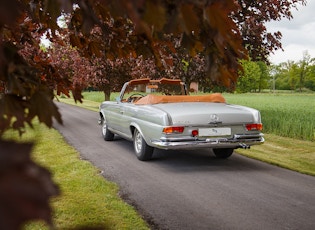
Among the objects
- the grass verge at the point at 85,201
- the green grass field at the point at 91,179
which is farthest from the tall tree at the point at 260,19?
the grass verge at the point at 85,201

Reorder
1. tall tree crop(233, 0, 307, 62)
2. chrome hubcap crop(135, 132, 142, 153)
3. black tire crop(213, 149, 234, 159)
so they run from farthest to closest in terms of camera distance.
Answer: tall tree crop(233, 0, 307, 62)
black tire crop(213, 149, 234, 159)
chrome hubcap crop(135, 132, 142, 153)

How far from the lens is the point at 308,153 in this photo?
7586 mm

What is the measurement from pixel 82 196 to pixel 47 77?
2119mm

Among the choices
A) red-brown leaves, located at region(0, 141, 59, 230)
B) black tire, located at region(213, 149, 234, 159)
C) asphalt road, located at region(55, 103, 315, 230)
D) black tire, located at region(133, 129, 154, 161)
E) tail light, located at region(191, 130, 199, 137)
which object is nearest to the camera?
red-brown leaves, located at region(0, 141, 59, 230)

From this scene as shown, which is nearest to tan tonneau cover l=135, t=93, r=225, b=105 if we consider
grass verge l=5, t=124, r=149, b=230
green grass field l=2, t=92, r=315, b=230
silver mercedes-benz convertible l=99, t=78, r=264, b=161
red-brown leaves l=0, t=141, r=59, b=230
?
silver mercedes-benz convertible l=99, t=78, r=264, b=161

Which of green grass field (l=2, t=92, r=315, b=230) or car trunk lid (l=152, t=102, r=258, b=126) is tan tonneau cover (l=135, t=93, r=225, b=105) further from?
green grass field (l=2, t=92, r=315, b=230)

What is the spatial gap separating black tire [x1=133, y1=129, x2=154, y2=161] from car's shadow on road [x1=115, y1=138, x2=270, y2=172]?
0.11 meters

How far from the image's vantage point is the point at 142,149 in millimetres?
6320

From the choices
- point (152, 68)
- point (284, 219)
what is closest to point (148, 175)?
point (284, 219)

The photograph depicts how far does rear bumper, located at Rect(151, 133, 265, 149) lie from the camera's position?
555 cm

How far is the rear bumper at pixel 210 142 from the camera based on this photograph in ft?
18.2

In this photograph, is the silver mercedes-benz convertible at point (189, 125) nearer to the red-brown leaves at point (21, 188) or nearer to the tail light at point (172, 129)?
the tail light at point (172, 129)

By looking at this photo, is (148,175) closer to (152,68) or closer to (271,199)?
(271,199)

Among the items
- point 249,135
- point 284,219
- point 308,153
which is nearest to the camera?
point 284,219
